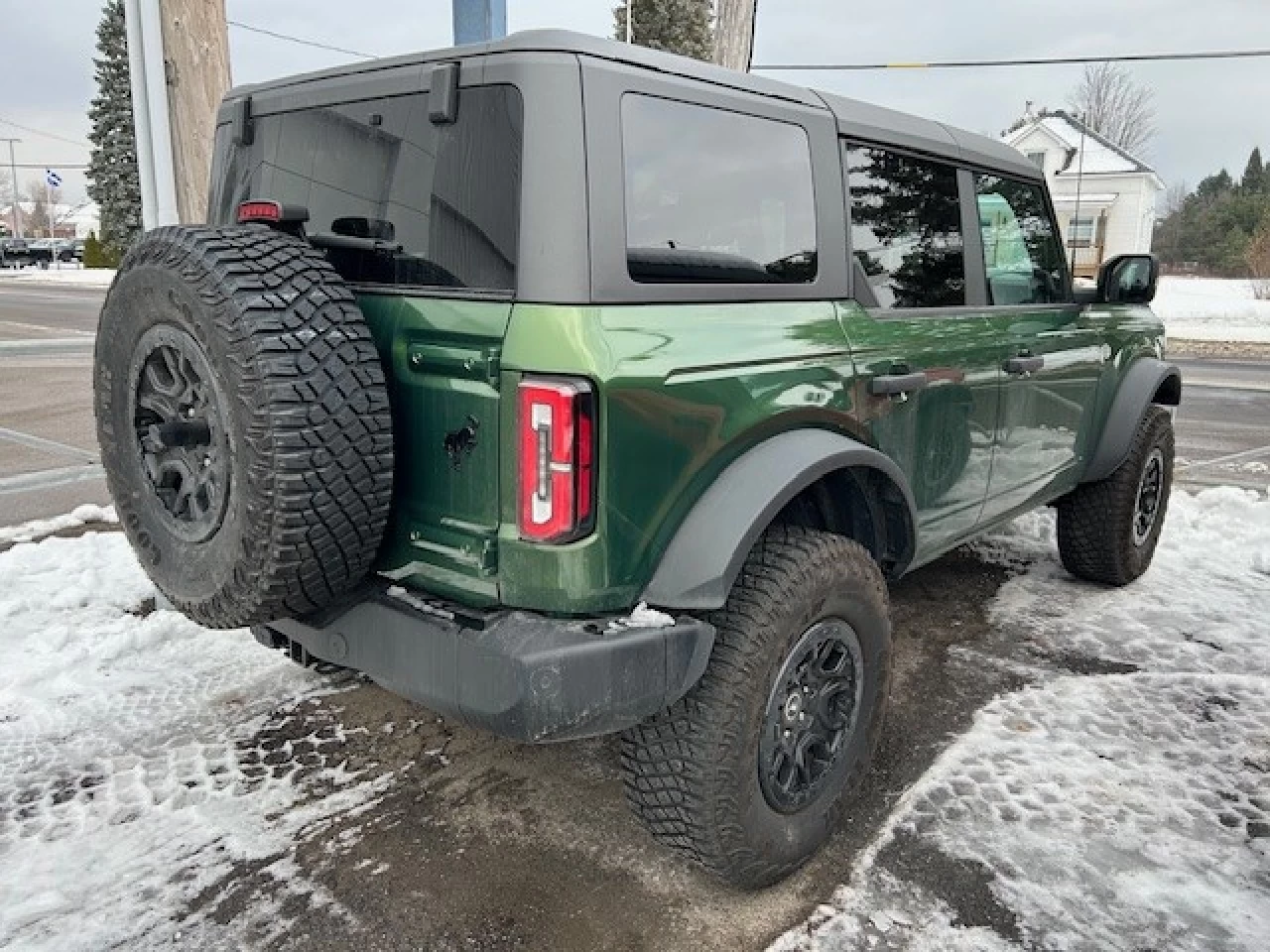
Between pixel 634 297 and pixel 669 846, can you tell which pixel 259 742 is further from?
pixel 634 297

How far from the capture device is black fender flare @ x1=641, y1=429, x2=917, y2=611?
221cm

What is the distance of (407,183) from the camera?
7.82 ft

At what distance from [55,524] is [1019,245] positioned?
5.29 meters

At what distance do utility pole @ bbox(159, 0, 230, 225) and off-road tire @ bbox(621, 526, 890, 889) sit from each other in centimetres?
A: 317

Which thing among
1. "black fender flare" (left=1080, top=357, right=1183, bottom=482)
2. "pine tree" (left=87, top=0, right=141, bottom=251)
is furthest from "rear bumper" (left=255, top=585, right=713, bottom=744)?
"pine tree" (left=87, top=0, right=141, bottom=251)

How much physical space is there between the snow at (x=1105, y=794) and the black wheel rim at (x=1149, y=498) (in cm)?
39

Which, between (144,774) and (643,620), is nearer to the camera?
(643,620)

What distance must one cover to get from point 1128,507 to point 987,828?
8.32 feet

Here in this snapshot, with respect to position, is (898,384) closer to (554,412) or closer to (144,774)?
(554,412)

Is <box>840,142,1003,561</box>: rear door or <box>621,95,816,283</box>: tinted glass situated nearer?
<box>621,95,816,283</box>: tinted glass

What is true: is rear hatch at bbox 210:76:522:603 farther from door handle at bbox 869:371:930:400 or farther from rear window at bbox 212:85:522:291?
door handle at bbox 869:371:930:400

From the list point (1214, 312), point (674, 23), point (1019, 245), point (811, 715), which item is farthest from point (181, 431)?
point (1214, 312)

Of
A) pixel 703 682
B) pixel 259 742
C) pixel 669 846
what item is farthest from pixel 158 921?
pixel 703 682

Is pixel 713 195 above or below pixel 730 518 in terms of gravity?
above
